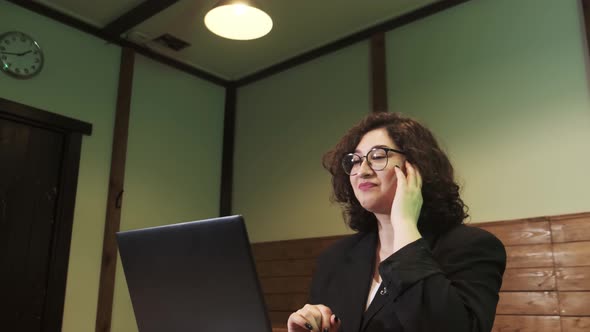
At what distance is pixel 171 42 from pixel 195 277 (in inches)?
121

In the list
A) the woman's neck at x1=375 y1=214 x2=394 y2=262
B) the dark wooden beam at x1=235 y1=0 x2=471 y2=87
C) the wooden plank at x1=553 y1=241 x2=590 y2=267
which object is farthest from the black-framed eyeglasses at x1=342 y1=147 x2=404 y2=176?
the dark wooden beam at x1=235 y1=0 x2=471 y2=87

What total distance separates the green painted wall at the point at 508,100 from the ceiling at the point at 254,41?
397 mm

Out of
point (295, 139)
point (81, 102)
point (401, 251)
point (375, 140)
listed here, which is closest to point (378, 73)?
point (295, 139)

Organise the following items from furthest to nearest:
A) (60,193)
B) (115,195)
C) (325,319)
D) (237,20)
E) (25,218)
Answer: (115,195)
(60,193)
(25,218)
(237,20)
(325,319)

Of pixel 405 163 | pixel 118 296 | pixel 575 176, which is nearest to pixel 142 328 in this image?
pixel 405 163

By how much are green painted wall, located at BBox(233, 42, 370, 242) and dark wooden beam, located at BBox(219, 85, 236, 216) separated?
0.16 feet

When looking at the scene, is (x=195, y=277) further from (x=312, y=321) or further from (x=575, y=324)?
(x=575, y=324)

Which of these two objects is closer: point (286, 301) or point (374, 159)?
point (374, 159)

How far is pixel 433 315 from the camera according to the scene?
3.38ft

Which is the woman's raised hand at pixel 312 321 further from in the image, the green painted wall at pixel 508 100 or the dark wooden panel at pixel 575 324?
the green painted wall at pixel 508 100

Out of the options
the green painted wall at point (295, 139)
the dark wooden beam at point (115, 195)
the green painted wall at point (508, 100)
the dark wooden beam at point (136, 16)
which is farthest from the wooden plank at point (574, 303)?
the dark wooden beam at point (136, 16)

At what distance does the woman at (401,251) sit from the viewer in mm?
1049

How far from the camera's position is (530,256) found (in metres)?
2.50

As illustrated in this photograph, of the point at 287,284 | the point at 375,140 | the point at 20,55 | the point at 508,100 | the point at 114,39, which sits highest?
the point at 114,39
